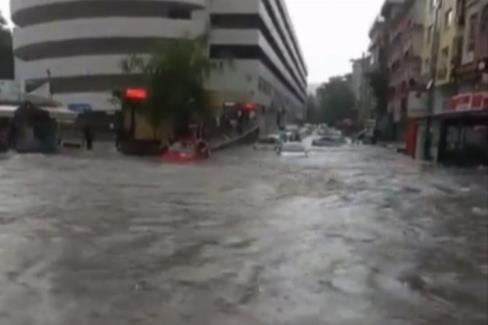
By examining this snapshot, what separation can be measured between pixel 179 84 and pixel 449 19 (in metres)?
21.2

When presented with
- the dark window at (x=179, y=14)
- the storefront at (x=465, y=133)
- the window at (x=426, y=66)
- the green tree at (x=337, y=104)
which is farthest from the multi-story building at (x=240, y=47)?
the green tree at (x=337, y=104)

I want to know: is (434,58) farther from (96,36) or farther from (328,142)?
(96,36)

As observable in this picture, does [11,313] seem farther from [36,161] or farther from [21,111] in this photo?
[21,111]

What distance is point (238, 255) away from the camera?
466 inches

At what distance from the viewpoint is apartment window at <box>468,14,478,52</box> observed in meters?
48.7

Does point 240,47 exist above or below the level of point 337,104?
above

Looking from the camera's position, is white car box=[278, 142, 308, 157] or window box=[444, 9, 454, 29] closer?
white car box=[278, 142, 308, 157]

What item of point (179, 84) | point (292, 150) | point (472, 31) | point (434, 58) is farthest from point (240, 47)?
point (472, 31)

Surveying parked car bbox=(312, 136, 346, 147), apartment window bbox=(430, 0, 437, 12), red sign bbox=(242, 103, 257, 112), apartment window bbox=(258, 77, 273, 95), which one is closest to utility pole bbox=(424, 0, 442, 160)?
apartment window bbox=(430, 0, 437, 12)

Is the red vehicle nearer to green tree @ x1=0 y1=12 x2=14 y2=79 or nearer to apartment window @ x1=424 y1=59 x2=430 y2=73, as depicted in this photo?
apartment window @ x1=424 y1=59 x2=430 y2=73

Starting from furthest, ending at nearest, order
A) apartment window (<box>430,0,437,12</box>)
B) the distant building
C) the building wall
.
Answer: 1. the distant building
2. apartment window (<box>430,0,437,12</box>)
3. the building wall

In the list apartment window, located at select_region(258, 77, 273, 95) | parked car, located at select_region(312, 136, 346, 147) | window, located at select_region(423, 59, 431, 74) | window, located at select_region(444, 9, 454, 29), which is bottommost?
parked car, located at select_region(312, 136, 346, 147)

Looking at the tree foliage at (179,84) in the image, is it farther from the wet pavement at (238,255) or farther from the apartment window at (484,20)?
the wet pavement at (238,255)

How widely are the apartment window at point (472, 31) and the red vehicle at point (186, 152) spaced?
58.4ft
